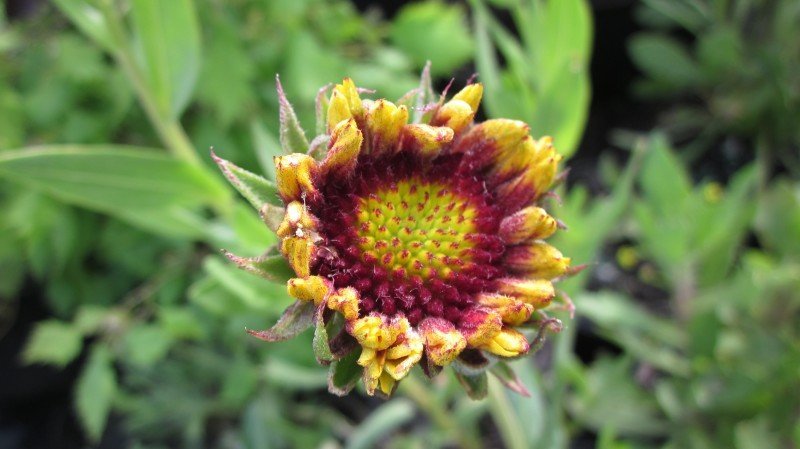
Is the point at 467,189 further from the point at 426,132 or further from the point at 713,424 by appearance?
the point at 713,424

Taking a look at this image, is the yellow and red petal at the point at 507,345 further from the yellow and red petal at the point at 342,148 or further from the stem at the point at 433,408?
the stem at the point at 433,408

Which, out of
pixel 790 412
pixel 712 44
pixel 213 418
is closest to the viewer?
pixel 790 412

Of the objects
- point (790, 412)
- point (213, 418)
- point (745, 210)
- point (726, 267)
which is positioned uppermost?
point (745, 210)

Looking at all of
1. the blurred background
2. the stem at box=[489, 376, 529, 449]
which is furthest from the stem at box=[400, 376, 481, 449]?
the stem at box=[489, 376, 529, 449]

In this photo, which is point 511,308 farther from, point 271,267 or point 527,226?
point 271,267

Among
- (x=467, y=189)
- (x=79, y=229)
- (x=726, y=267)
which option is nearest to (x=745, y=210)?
(x=726, y=267)

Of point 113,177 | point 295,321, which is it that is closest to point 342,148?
point 295,321

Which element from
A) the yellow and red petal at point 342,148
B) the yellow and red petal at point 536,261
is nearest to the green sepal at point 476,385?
the yellow and red petal at point 536,261
